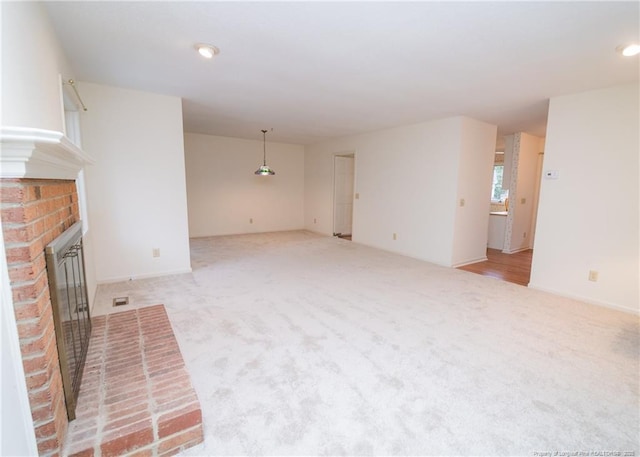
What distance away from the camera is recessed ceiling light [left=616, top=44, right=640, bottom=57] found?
2.25 meters

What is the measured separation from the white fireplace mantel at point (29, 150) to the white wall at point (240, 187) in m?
5.77

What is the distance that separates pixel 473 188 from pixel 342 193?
10.6ft

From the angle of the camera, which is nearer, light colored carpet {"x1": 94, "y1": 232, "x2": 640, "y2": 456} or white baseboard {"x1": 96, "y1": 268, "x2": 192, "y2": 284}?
light colored carpet {"x1": 94, "y1": 232, "x2": 640, "y2": 456}

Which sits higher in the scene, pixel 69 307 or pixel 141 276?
pixel 69 307

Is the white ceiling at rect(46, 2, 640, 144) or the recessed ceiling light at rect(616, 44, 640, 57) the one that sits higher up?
the white ceiling at rect(46, 2, 640, 144)

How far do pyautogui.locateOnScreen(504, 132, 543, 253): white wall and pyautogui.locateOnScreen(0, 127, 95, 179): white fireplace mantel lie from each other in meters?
6.66

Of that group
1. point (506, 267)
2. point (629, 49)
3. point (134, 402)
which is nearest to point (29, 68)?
point (134, 402)

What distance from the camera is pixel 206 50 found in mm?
2426

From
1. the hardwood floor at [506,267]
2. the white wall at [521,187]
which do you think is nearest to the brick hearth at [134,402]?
the hardwood floor at [506,267]

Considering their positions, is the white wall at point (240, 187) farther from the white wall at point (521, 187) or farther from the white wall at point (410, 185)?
the white wall at point (521, 187)

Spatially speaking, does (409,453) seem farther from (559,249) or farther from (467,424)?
(559,249)

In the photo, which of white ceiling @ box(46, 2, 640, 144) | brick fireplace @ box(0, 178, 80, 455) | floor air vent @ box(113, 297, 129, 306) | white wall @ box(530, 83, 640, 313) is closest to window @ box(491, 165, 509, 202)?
white ceiling @ box(46, 2, 640, 144)

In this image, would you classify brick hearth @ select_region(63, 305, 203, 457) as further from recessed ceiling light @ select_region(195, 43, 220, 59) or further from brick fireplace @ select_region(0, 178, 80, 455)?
recessed ceiling light @ select_region(195, 43, 220, 59)

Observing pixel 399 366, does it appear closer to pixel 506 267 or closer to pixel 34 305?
pixel 34 305
